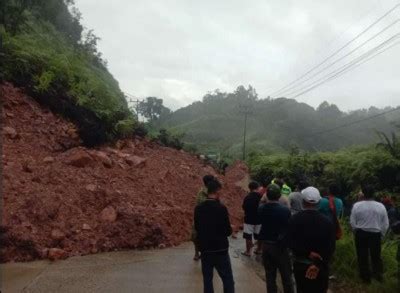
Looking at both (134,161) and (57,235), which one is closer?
(57,235)

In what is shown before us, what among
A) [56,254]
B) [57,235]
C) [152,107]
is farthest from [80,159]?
[152,107]

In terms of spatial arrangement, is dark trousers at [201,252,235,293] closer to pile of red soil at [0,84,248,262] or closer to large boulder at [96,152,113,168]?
pile of red soil at [0,84,248,262]

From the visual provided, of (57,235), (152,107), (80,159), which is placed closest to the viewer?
(57,235)

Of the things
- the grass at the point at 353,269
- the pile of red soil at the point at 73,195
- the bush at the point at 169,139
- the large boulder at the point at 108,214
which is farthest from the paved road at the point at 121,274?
the bush at the point at 169,139

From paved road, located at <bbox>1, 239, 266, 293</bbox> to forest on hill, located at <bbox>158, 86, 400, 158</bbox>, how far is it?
4714cm

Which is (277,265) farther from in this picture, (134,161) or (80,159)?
(134,161)

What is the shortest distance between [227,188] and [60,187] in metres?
8.19

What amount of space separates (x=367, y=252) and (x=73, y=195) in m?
5.89

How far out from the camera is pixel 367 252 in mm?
6723

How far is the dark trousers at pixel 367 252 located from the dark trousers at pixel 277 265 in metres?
1.69

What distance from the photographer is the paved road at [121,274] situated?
6246 mm

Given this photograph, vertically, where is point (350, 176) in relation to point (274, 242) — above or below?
above

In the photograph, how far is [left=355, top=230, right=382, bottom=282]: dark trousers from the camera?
6.64 meters

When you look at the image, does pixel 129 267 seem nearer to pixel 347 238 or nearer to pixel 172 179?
pixel 347 238
